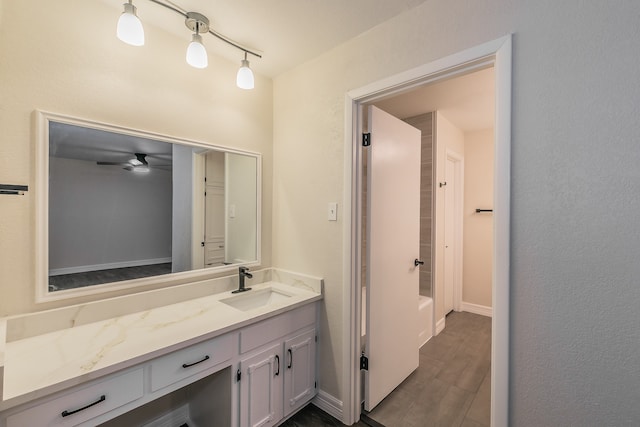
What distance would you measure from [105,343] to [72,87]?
4.07ft

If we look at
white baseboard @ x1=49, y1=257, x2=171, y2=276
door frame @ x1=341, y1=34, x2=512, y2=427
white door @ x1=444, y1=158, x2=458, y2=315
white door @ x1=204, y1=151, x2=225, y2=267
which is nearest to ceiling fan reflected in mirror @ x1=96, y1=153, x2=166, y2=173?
white door @ x1=204, y1=151, x2=225, y2=267

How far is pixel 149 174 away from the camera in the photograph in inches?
66.9

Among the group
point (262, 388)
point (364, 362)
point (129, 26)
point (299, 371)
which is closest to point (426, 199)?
point (364, 362)

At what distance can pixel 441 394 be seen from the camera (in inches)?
82.4

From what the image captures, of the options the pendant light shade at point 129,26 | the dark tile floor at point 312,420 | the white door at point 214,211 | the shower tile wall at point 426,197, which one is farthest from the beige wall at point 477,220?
the pendant light shade at point 129,26

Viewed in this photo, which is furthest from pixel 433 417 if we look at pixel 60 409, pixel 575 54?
pixel 575 54

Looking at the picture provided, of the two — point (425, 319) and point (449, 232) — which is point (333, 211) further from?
point (449, 232)

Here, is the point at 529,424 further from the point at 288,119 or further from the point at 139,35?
the point at 139,35

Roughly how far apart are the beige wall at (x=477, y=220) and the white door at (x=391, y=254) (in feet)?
6.08

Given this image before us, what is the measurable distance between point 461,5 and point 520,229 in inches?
42.9

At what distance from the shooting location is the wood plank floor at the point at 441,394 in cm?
182

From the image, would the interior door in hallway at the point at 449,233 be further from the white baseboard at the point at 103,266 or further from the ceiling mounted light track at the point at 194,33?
the white baseboard at the point at 103,266

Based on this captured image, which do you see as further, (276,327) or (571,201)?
(276,327)

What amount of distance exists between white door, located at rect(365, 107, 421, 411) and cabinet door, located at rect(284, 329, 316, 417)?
37 cm
